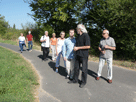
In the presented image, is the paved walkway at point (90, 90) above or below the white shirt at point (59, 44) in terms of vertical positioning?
below

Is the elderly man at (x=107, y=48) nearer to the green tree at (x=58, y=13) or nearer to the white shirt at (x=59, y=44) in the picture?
the white shirt at (x=59, y=44)

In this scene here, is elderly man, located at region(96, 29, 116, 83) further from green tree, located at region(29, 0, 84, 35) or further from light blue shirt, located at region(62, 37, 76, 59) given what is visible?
green tree, located at region(29, 0, 84, 35)

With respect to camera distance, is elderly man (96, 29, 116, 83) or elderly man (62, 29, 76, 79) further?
elderly man (62, 29, 76, 79)

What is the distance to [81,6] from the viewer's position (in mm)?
12711

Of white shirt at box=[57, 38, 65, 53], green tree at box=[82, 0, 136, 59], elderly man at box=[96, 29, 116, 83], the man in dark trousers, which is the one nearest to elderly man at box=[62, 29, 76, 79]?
the man in dark trousers

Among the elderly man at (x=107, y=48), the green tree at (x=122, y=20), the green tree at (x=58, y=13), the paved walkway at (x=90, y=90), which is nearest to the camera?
the paved walkway at (x=90, y=90)

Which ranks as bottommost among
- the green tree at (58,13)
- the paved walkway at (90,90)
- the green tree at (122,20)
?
the paved walkway at (90,90)

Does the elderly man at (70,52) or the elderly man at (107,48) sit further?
the elderly man at (70,52)

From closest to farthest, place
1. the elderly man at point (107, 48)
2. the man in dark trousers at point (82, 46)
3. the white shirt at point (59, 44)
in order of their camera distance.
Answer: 1. the man in dark trousers at point (82, 46)
2. the elderly man at point (107, 48)
3. the white shirt at point (59, 44)

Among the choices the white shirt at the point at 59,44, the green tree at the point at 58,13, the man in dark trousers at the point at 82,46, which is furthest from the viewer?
the green tree at the point at 58,13

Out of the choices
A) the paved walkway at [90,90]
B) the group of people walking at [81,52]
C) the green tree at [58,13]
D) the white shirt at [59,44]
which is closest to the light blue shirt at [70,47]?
the group of people walking at [81,52]

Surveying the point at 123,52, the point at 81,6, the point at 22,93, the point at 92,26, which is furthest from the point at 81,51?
the point at 81,6

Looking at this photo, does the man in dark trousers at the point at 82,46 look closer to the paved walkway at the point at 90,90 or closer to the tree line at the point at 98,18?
the paved walkway at the point at 90,90

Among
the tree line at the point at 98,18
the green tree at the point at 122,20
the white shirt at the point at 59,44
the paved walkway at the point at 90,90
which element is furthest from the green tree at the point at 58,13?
the paved walkway at the point at 90,90
